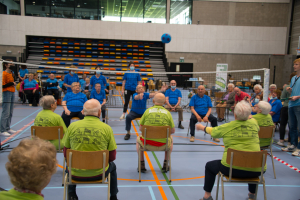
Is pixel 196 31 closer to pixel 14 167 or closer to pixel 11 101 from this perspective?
pixel 11 101

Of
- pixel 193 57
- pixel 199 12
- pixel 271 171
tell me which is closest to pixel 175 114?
pixel 271 171

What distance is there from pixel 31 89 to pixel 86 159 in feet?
28.6

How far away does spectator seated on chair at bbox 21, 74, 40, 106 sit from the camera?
9570 mm

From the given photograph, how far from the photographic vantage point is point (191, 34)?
63.8 feet

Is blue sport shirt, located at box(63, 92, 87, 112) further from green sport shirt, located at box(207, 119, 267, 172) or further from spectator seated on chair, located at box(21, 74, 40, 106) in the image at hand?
spectator seated on chair, located at box(21, 74, 40, 106)

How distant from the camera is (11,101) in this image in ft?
17.7

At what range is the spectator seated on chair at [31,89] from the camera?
9570 mm

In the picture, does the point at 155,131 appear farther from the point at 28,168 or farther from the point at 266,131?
the point at 28,168

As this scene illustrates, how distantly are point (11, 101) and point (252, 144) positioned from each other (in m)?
5.50

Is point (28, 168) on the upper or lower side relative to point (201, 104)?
upper

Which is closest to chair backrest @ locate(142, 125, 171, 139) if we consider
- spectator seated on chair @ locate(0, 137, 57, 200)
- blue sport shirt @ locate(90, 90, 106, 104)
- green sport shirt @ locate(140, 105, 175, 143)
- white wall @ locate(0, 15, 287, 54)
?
green sport shirt @ locate(140, 105, 175, 143)

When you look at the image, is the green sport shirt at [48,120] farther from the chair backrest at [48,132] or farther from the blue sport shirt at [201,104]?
the blue sport shirt at [201,104]

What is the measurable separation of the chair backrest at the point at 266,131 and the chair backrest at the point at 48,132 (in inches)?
131

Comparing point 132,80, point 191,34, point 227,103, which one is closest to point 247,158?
point 132,80
